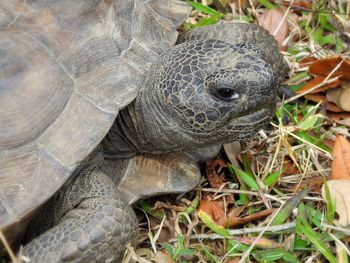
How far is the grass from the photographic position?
2.88 m

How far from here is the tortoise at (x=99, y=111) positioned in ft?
8.73

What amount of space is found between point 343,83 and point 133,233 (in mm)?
1641

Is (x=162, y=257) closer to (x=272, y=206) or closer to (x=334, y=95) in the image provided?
(x=272, y=206)

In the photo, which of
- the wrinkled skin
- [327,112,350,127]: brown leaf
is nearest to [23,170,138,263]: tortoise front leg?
the wrinkled skin

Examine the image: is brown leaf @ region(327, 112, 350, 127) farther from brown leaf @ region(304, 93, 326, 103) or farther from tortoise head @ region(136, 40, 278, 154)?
tortoise head @ region(136, 40, 278, 154)

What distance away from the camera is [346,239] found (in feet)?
9.50

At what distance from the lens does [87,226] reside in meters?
2.70

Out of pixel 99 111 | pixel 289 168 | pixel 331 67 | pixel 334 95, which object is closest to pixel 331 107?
pixel 334 95

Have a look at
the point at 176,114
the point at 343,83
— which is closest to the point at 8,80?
the point at 176,114

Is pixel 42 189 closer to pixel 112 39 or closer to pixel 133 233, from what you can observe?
pixel 133 233

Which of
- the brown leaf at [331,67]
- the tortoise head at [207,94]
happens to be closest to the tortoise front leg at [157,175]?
the tortoise head at [207,94]

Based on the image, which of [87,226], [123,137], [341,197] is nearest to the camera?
[87,226]

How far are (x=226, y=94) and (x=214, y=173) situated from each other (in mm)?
→ 723

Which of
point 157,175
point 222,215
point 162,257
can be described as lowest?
point 222,215
